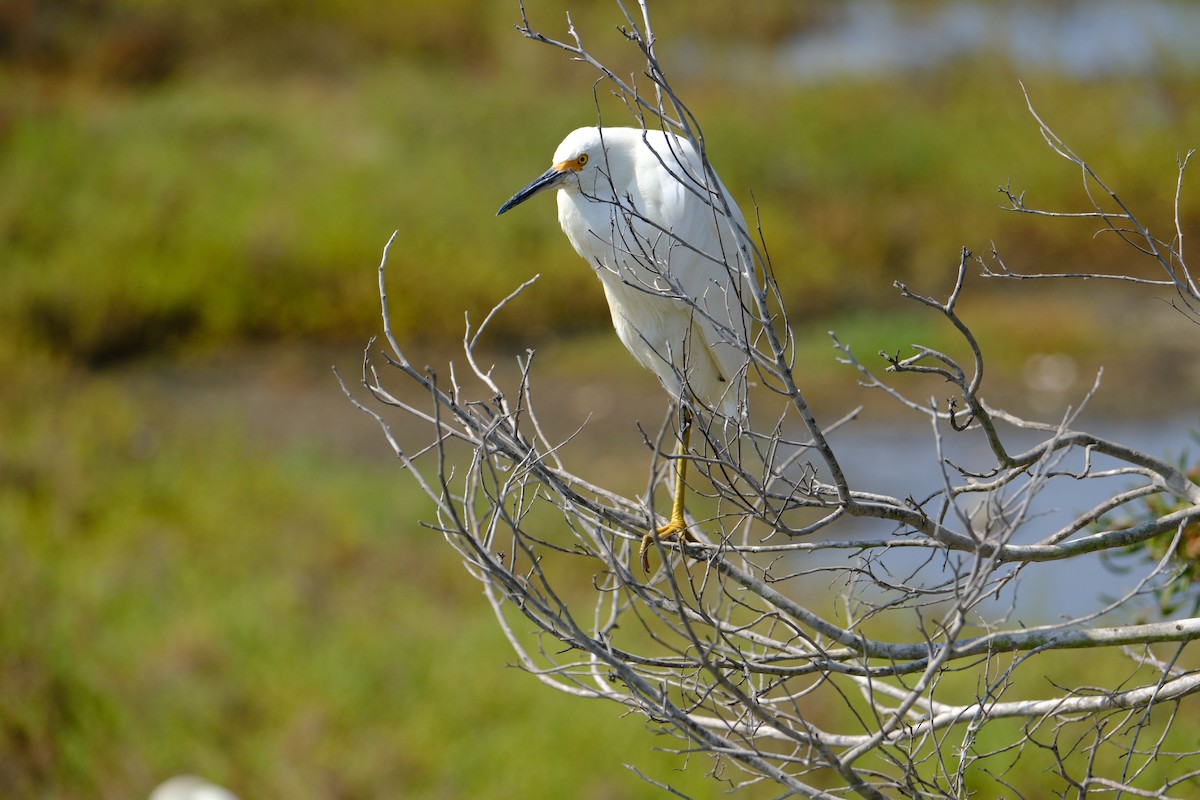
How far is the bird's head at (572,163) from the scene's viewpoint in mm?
2180

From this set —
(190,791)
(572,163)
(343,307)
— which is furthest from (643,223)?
(343,307)

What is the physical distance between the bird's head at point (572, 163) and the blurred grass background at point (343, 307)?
235 cm

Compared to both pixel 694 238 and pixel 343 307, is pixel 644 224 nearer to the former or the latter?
pixel 694 238

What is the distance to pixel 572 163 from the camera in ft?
7.20

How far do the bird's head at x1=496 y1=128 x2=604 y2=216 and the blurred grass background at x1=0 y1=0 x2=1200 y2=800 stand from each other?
235 cm

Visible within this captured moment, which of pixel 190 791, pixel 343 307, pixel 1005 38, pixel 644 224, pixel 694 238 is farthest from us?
pixel 1005 38

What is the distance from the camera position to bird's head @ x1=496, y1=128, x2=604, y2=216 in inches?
85.8

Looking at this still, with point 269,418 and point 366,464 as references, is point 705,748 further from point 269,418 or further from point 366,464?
point 269,418

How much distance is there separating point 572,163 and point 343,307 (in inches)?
231

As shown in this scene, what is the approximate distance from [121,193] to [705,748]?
7.98m

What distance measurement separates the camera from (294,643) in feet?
14.9

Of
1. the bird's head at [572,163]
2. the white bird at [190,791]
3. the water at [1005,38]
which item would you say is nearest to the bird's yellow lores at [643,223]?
the bird's head at [572,163]

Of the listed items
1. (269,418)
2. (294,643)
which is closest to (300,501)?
(294,643)

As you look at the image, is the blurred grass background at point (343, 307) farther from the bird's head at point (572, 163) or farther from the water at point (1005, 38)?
the bird's head at point (572, 163)
